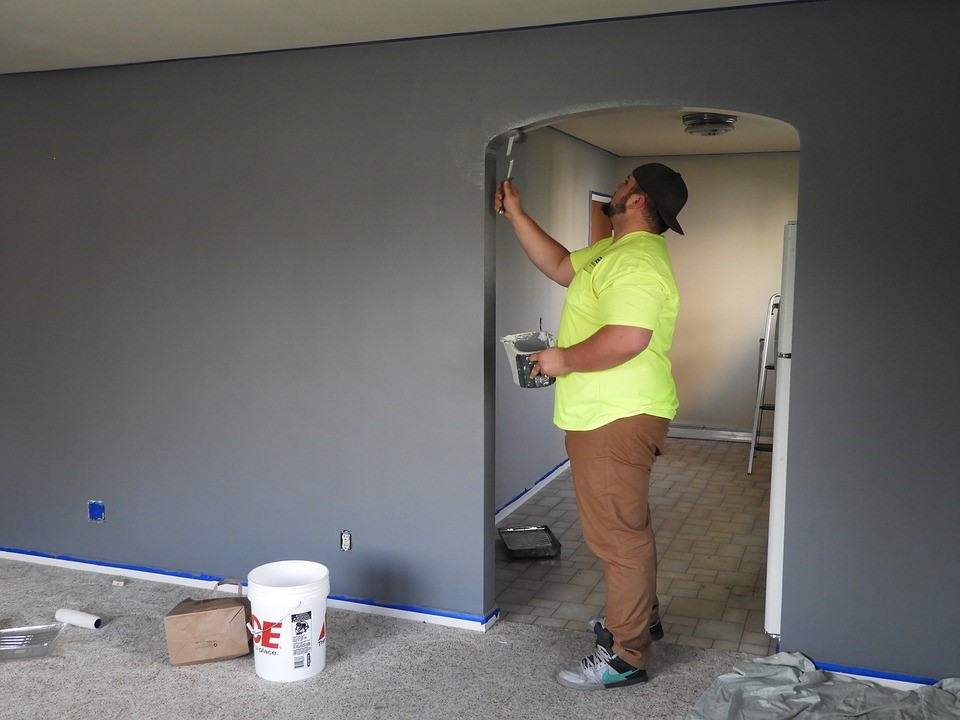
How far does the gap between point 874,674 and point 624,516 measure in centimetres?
104

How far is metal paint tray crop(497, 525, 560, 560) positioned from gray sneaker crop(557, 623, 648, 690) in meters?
1.35

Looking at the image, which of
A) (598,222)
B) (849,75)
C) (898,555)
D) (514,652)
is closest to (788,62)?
(849,75)

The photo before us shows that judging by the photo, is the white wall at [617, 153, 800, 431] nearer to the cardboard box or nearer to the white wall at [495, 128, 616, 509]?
the white wall at [495, 128, 616, 509]

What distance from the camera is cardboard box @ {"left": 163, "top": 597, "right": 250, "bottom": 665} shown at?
3.25 m

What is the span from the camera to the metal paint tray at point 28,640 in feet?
11.1

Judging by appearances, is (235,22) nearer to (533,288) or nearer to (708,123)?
(533,288)

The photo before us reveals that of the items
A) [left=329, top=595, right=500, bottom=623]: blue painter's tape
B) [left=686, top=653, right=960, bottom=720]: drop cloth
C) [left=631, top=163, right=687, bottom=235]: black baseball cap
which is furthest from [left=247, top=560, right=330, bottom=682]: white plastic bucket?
[left=631, top=163, right=687, bottom=235]: black baseball cap

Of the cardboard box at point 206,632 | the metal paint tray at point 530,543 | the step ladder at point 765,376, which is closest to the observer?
the cardboard box at point 206,632

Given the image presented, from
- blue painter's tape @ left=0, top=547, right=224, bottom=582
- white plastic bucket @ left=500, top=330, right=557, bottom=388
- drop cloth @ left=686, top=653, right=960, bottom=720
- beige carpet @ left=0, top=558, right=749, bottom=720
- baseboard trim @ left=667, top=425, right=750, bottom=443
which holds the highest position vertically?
white plastic bucket @ left=500, top=330, right=557, bottom=388

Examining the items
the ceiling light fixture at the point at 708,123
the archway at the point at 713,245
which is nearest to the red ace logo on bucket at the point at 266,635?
the archway at the point at 713,245

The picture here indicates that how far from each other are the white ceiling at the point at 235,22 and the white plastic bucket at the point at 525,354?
0.97 m

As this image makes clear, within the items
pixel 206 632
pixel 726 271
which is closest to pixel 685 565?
pixel 206 632

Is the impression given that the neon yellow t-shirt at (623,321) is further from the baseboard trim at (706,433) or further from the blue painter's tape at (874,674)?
the baseboard trim at (706,433)

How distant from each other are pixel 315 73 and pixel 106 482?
7.01ft
